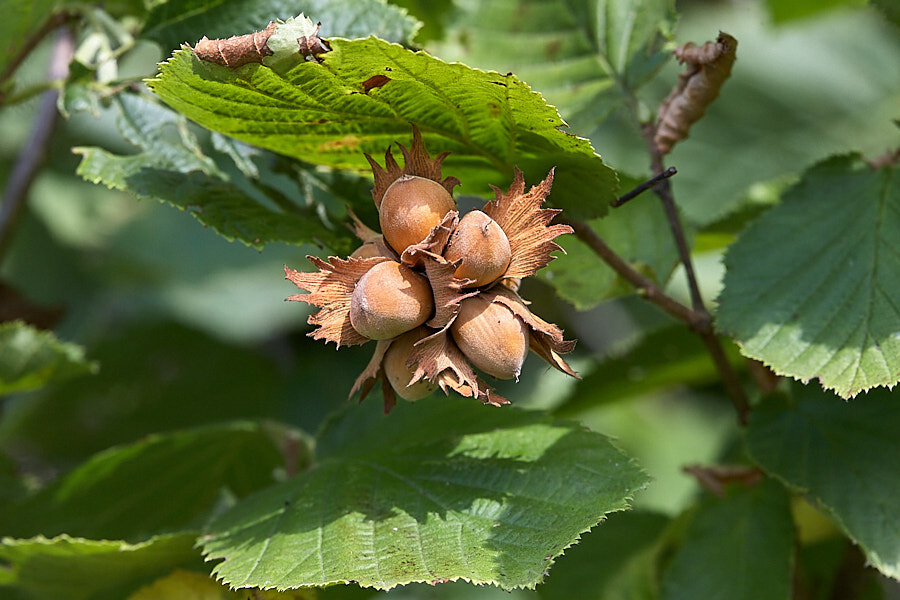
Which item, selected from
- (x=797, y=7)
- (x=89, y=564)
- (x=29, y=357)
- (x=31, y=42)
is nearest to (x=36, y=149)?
(x=31, y=42)

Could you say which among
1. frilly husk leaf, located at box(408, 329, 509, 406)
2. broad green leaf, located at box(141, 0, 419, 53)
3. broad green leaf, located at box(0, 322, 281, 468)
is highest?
broad green leaf, located at box(141, 0, 419, 53)

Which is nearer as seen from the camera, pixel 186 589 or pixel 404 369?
pixel 404 369

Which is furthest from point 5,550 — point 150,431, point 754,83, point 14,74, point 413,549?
point 754,83

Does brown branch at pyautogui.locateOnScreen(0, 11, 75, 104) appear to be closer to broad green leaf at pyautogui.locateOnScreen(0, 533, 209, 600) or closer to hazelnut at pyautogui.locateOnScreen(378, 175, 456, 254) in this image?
broad green leaf at pyautogui.locateOnScreen(0, 533, 209, 600)

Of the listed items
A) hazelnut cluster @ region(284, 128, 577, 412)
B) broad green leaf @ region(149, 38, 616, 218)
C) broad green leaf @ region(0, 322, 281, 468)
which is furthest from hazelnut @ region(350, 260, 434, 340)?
broad green leaf @ region(0, 322, 281, 468)

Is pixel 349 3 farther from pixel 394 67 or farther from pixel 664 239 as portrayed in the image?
pixel 664 239

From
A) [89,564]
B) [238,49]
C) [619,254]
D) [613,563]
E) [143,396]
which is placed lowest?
[143,396]

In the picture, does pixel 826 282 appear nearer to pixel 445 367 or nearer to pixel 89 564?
pixel 445 367
